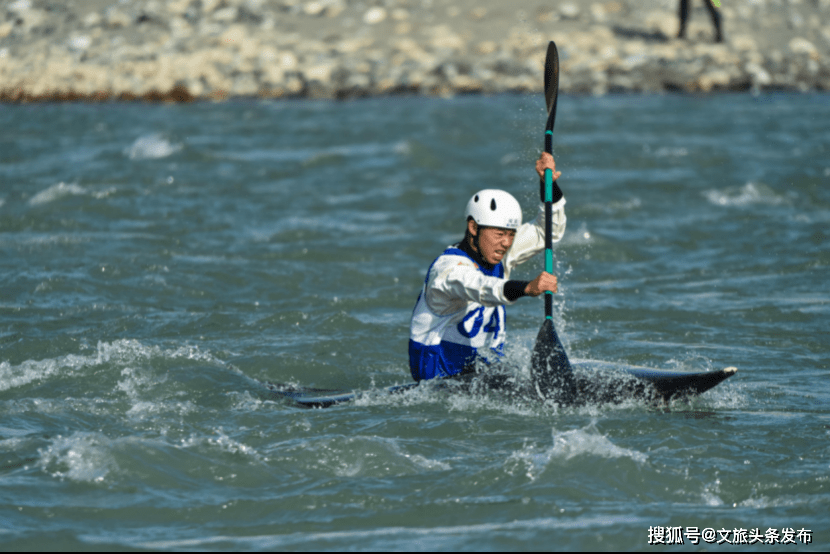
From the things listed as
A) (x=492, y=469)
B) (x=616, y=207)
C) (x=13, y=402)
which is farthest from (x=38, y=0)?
(x=492, y=469)

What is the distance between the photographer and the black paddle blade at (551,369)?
6504 millimetres

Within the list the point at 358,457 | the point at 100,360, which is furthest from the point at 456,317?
the point at 100,360

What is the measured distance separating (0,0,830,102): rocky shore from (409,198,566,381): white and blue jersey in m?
22.1

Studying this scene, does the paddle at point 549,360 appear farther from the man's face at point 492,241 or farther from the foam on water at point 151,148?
the foam on water at point 151,148

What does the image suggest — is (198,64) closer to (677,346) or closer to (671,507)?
(677,346)

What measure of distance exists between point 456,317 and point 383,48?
25.0m

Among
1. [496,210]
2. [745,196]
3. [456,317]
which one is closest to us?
[496,210]

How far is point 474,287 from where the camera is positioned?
241 inches

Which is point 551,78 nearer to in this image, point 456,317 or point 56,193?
point 456,317

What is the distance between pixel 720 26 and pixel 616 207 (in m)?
17.7

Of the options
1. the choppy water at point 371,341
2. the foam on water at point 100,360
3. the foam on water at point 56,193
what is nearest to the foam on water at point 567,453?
the choppy water at point 371,341

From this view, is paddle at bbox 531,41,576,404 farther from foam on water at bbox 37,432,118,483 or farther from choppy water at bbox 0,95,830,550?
foam on water at bbox 37,432,118,483

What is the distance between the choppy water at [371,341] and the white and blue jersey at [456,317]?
0.21 m

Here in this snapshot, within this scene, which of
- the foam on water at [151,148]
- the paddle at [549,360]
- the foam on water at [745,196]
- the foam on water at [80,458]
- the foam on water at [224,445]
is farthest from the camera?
the foam on water at [151,148]
